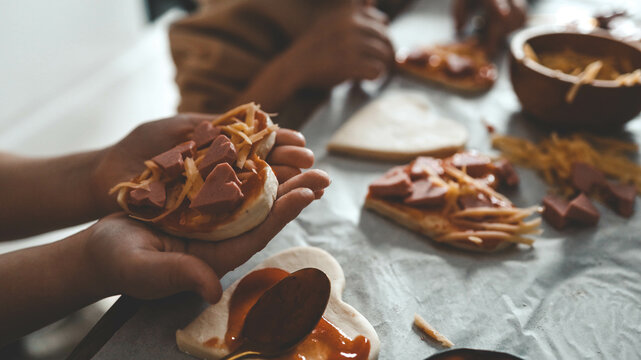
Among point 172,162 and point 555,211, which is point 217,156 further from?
point 555,211

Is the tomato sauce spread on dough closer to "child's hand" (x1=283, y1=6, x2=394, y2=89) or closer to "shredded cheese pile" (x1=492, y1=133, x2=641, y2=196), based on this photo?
"shredded cheese pile" (x1=492, y1=133, x2=641, y2=196)

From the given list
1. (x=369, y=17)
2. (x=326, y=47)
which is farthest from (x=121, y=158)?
(x=369, y=17)

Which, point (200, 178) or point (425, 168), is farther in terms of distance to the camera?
point (425, 168)

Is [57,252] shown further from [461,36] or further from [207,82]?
[461,36]

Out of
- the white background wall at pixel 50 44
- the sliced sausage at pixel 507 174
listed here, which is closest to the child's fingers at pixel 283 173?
the sliced sausage at pixel 507 174

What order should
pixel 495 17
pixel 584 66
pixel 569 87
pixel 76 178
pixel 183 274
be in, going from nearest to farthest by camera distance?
pixel 183 274
pixel 76 178
pixel 569 87
pixel 584 66
pixel 495 17

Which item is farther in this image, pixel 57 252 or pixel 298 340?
pixel 57 252

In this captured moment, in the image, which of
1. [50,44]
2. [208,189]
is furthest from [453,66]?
[50,44]
